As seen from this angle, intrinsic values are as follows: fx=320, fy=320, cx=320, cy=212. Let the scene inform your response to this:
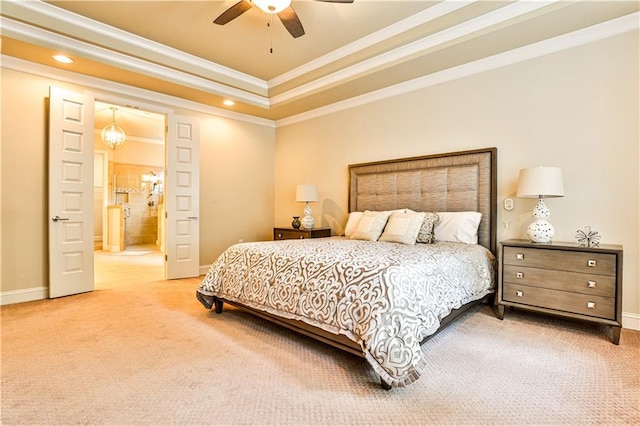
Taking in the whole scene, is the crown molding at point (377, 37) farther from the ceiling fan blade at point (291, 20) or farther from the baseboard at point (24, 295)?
the baseboard at point (24, 295)

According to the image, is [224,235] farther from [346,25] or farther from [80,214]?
[346,25]

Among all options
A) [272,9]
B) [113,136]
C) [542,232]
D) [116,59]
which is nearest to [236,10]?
[272,9]

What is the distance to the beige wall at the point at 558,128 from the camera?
8.92 ft

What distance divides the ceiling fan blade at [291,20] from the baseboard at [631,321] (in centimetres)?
371

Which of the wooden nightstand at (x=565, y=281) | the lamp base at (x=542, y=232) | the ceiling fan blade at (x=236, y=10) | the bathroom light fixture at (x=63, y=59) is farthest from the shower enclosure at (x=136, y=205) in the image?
the lamp base at (x=542, y=232)

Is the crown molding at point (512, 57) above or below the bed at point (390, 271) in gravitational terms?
above

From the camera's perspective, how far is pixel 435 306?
82.6 inches

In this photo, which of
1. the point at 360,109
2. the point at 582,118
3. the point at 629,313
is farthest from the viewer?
the point at 360,109

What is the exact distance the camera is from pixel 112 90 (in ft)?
13.4

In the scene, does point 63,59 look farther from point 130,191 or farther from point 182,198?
point 130,191

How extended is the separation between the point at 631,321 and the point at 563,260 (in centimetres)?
83

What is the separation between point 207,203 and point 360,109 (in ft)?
9.06

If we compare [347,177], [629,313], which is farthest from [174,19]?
[629,313]

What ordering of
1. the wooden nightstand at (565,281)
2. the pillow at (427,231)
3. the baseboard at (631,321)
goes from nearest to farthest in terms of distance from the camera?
1. the wooden nightstand at (565,281)
2. the baseboard at (631,321)
3. the pillow at (427,231)
